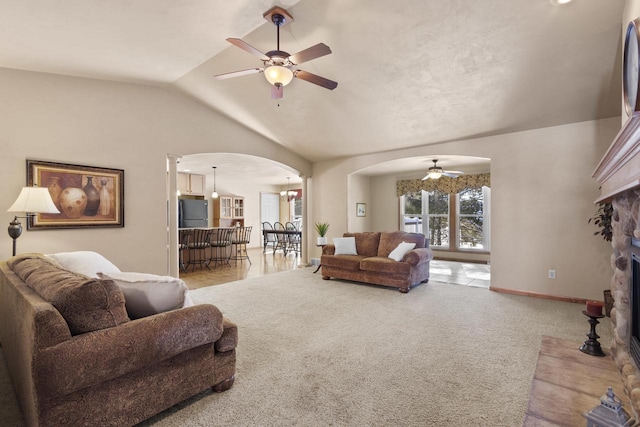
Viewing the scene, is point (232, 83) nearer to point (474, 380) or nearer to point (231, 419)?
point (231, 419)

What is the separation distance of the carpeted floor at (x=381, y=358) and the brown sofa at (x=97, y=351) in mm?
273

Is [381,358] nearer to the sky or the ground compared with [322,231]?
nearer to the ground

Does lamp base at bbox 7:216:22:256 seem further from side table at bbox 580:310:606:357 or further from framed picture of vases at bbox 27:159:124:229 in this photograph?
side table at bbox 580:310:606:357

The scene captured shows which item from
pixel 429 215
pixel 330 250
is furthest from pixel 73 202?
pixel 429 215

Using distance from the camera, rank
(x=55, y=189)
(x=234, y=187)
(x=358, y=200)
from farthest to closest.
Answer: (x=234, y=187)
(x=358, y=200)
(x=55, y=189)

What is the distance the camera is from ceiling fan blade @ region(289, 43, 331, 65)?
2484mm

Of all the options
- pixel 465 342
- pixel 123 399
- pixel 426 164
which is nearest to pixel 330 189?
pixel 426 164

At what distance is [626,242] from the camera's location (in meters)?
2.15

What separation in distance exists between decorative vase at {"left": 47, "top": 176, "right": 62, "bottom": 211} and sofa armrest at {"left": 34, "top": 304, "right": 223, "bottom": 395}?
10.3 feet

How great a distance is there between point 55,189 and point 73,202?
0.23 m

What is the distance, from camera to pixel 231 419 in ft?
5.89

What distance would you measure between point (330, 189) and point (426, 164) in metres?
2.28

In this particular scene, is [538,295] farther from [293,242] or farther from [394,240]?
[293,242]

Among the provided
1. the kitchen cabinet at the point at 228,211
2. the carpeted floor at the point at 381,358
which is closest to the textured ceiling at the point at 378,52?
the carpeted floor at the point at 381,358
